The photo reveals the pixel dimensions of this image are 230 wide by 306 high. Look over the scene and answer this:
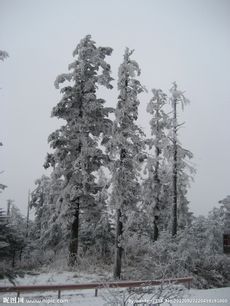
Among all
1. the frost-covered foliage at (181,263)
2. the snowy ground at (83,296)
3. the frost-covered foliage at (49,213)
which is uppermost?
the frost-covered foliage at (49,213)

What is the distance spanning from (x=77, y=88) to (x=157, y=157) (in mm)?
11699

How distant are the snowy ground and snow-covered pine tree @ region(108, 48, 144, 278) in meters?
2.88

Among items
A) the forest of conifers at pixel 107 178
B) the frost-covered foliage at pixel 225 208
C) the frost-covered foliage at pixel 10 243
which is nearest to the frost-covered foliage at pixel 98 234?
the forest of conifers at pixel 107 178

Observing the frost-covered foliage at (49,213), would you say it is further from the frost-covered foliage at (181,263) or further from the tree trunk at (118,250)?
the frost-covered foliage at (181,263)

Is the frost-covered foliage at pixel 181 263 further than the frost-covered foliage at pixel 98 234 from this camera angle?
No

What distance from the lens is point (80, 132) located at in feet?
72.0

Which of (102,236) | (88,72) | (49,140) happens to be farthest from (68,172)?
(102,236)

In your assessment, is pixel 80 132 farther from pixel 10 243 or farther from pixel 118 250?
pixel 10 243

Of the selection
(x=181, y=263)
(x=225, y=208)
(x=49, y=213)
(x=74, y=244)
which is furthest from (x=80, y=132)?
(x=225, y=208)

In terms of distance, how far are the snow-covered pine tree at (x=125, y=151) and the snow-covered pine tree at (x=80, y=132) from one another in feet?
4.06

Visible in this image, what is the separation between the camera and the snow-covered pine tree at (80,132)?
21.1m

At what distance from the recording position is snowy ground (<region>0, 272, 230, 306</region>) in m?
12.6

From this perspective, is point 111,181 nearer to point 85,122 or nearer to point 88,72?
point 85,122

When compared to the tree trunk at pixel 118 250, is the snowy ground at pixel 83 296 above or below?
below
